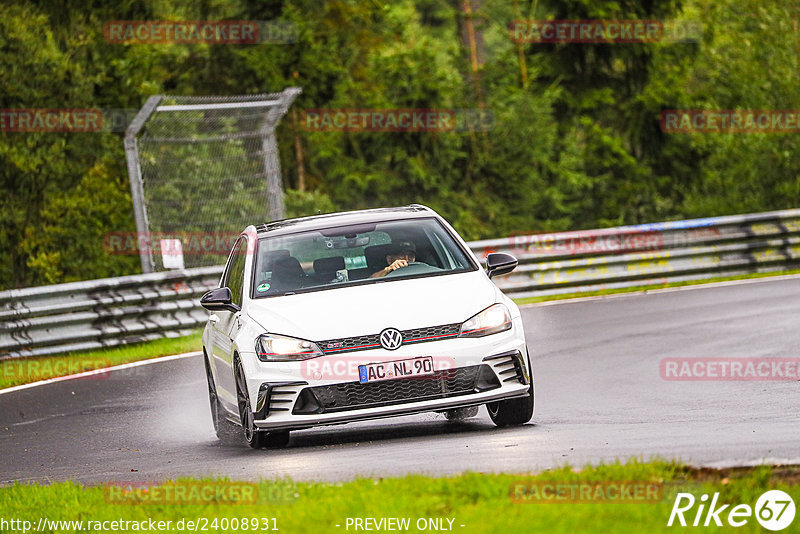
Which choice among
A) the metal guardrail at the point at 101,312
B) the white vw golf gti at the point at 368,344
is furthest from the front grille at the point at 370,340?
the metal guardrail at the point at 101,312

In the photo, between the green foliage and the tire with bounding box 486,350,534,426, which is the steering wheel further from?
the green foliage

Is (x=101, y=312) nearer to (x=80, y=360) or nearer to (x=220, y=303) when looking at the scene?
(x=80, y=360)

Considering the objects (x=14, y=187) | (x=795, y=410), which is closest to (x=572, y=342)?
(x=795, y=410)

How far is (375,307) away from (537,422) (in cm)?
154

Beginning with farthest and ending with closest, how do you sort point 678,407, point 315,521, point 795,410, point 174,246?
point 174,246, point 678,407, point 795,410, point 315,521

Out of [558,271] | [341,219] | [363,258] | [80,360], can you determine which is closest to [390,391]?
[363,258]

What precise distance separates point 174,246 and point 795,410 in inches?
435

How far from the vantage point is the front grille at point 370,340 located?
8.82 meters

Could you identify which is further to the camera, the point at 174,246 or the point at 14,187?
the point at 14,187

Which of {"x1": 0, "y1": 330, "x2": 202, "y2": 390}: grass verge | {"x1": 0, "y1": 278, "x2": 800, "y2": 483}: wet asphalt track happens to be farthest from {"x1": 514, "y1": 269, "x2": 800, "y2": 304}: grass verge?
{"x1": 0, "y1": 330, "x2": 202, "y2": 390}: grass verge

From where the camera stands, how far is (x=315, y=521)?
6.21 m

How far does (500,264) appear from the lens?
1014 centimetres

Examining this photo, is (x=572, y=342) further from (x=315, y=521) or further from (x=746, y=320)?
(x=315, y=521)

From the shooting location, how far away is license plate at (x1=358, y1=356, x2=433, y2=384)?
28.9ft
